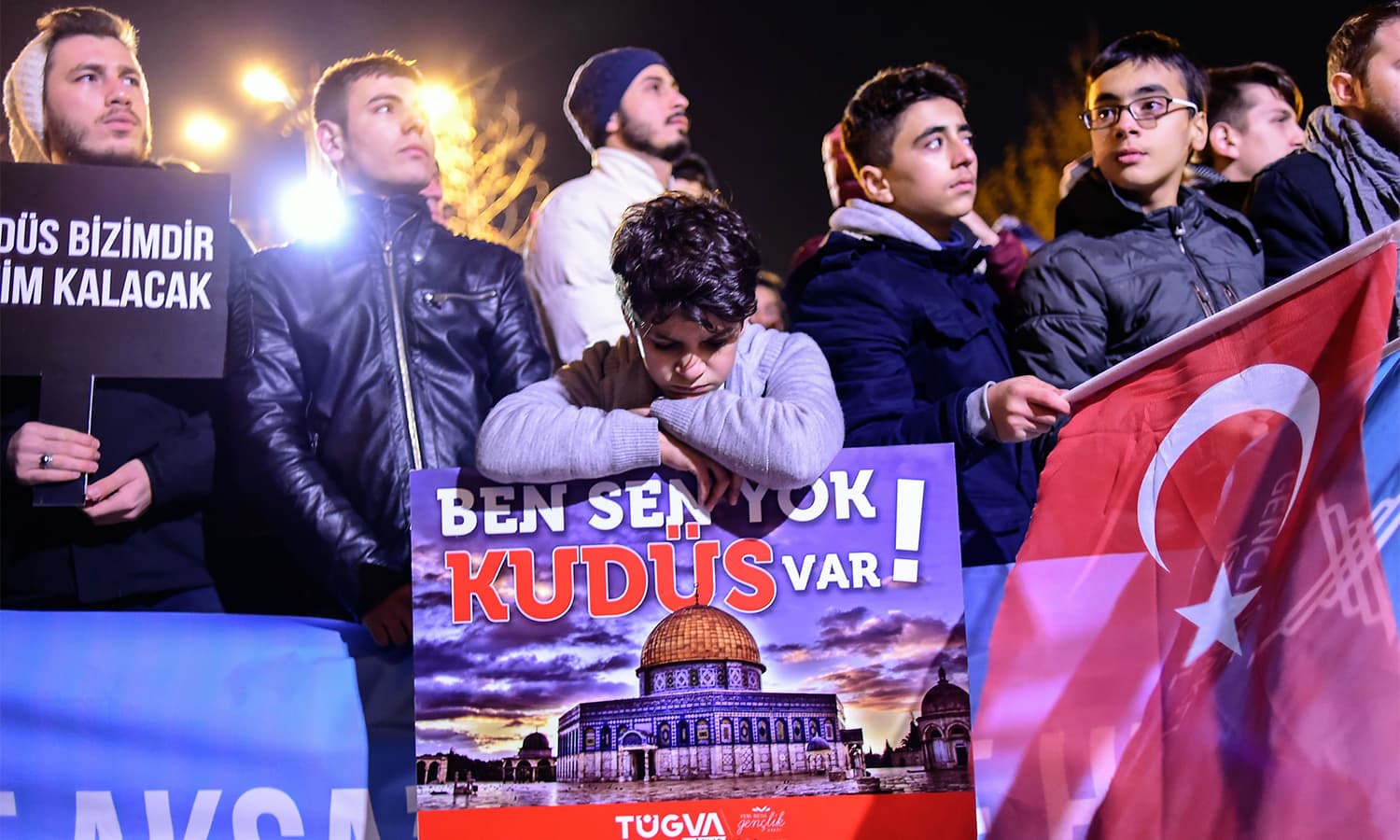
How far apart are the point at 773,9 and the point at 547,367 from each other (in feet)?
5.81

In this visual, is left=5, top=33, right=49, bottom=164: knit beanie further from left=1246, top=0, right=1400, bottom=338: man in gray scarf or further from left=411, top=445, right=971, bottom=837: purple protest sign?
left=1246, top=0, right=1400, bottom=338: man in gray scarf

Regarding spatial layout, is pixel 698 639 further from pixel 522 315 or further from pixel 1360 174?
pixel 1360 174

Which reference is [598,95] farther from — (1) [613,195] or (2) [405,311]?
(2) [405,311]

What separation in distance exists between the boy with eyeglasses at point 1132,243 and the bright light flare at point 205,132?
2556mm

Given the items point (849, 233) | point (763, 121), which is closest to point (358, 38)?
point (763, 121)

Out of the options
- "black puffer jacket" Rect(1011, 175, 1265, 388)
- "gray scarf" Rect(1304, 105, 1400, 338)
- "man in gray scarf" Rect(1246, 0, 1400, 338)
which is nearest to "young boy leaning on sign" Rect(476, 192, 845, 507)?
"black puffer jacket" Rect(1011, 175, 1265, 388)

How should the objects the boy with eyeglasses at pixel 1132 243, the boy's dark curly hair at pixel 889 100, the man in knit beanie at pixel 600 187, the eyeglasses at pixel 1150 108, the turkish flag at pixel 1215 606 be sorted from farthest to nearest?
the man in knit beanie at pixel 600 187 → the boy's dark curly hair at pixel 889 100 → the eyeglasses at pixel 1150 108 → the boy with eyeglasses at pixel 1132 243 → the turkish flag at pixel 1215 606

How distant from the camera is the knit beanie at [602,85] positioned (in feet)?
11.9

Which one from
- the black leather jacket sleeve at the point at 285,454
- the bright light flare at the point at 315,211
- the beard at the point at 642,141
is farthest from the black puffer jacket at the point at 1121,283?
the bright light flare at the point at 315,211

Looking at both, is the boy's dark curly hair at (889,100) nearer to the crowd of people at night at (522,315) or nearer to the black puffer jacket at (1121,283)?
the crowd of people at night at (522,315)

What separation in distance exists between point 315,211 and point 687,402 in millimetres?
1446

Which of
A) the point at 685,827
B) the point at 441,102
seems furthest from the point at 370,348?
the point at 685,827

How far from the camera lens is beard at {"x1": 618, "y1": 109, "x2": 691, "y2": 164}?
361cm

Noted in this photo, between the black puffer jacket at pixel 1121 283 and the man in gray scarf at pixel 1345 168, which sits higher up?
the man in gray scarf at pixel 1345 168
